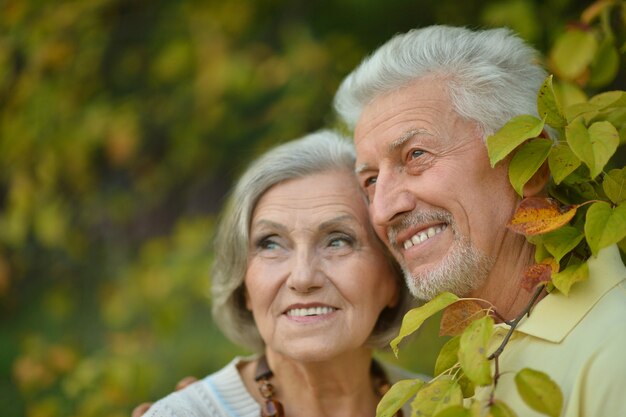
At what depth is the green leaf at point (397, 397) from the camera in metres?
2.02

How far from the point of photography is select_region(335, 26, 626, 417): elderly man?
2373 millimetres

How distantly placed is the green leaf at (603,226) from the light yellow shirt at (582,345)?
0.20 m

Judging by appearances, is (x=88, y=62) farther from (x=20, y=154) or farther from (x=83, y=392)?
(x=83, y=392)

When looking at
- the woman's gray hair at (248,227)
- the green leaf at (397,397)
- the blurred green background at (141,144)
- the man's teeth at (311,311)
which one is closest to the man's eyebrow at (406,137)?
the woman's gray hair at (248,227)

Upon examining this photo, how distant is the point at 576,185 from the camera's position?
7.43 feet

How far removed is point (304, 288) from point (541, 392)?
106 cm

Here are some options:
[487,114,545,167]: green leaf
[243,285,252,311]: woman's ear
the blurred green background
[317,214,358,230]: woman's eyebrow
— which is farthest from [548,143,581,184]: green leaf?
the blurred green background

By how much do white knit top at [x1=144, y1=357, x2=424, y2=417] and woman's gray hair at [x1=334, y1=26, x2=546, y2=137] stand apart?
0.98 m

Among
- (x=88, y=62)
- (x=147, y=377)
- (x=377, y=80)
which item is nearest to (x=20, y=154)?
(x=88, y=62)

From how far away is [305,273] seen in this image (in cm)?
273

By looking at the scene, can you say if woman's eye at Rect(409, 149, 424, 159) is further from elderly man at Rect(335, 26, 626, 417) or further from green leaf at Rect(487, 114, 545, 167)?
green leaf at Rect(487, 114, 545, 167)

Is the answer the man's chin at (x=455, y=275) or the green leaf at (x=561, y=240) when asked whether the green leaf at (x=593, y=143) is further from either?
the man's chin at (x=455, y=275)

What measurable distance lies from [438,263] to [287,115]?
9.65ft

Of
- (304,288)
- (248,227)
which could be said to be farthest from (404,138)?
(248,227)
